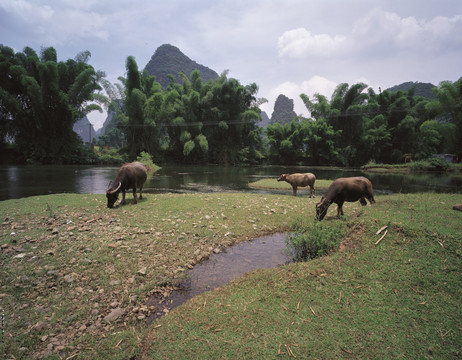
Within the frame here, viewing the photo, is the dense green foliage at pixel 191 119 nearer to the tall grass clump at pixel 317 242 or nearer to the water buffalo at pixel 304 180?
the water buffalo at pixel 304 180

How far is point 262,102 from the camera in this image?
150ft

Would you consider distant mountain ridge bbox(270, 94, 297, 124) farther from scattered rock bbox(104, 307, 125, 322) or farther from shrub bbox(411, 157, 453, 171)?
scattered rock bbox(104, 307, 125, 322)

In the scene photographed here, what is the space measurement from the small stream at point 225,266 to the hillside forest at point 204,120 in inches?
1269

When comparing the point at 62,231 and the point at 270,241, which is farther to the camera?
the point at 270,241

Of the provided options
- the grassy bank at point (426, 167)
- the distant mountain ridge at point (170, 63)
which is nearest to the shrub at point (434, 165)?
the grassy bank at point (426, 167)

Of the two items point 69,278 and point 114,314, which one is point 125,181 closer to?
point 69,278

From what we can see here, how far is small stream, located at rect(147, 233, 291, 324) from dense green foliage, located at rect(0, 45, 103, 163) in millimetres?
33959

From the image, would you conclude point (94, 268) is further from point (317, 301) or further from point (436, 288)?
point (436, 288)

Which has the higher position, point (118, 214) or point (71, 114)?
point (71, 114)

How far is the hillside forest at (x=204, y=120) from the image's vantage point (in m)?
31.5

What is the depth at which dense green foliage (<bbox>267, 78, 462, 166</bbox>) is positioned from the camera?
38.6 m

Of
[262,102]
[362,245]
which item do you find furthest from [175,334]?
[262,102]

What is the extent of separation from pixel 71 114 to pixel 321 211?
117 ft

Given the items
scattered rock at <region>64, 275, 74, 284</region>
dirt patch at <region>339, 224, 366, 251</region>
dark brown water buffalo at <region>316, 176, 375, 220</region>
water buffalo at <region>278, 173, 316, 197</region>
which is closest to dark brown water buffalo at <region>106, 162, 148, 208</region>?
scattered rock at <region>64, 275, 74, 284</region>
